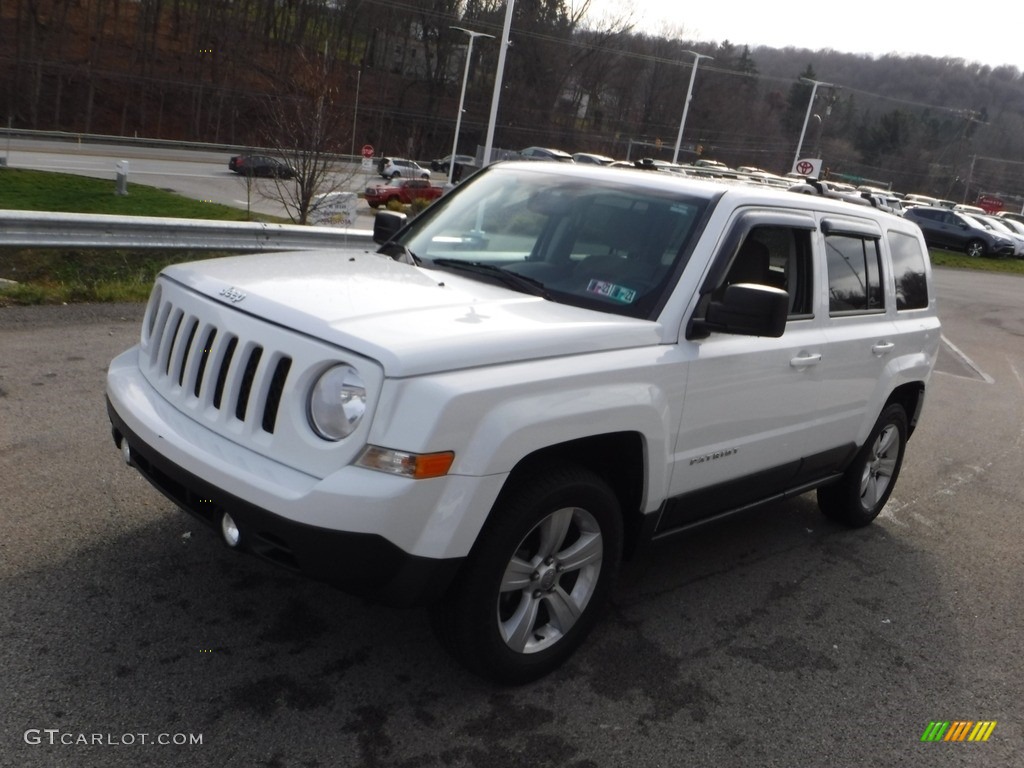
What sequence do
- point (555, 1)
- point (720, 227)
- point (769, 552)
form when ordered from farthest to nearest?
point (555, 1) → point (769, 552) → point (720, 227)

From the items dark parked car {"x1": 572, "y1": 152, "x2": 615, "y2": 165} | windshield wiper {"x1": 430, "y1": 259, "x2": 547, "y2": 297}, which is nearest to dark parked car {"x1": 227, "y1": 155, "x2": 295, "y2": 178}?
dark parked car {"x1": 572, "y1": 152, "x2": 615, "y2": 165}

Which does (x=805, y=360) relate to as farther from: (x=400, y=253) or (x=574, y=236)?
(x=400, y=253)

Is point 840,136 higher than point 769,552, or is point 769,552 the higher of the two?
point 840,136

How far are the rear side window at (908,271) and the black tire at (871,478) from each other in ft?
2.10

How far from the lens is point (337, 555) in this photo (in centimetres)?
296

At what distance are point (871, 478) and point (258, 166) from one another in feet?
123

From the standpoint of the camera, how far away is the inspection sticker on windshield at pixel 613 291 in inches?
155

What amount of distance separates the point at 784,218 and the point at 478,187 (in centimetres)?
154

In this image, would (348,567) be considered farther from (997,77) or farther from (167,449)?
(997,77)

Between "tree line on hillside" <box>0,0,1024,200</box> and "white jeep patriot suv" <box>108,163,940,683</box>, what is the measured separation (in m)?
45.0

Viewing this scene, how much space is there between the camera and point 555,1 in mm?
81000

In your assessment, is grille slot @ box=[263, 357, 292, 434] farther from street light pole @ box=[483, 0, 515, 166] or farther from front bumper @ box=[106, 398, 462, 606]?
street light pole @ box=[483, 0, 515, 166]

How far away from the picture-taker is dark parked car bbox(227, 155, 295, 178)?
24.4 metres

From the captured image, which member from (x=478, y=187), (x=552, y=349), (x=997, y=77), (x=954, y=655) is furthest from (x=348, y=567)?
(x=997, y=77)
